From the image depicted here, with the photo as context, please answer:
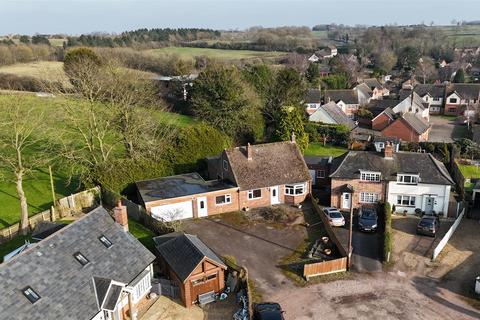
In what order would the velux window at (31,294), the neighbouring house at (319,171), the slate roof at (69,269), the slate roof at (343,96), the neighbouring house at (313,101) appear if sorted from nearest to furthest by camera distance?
the slate roof at (69,269) < the velux window at (31,294) < the neighbouring house at (319,171) < the neighbouring house at (313,101) < the slate roof at (343,96)

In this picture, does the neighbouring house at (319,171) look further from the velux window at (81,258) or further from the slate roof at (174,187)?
the velux window at (81,258)

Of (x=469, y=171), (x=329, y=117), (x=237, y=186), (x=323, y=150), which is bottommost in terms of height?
(x=469, y=171)

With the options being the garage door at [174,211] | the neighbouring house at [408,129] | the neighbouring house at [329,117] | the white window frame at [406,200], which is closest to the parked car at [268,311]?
the garage door at [174,211]

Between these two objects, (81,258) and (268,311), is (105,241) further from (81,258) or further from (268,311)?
(268,311)

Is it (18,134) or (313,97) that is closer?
(18,134)

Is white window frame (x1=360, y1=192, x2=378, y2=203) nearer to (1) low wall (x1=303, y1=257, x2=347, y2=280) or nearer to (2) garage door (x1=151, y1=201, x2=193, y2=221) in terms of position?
(1) low wall (x1=303, y1=257, x2=347, y2=280)

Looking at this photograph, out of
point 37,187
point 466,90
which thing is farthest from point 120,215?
point 466,90

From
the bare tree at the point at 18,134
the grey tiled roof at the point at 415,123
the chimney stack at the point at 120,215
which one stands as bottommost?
the grey tiled roof at the point at 415,123

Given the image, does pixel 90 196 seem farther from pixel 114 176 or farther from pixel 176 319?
pixel 176 319

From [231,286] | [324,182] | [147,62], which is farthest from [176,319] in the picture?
[147,62]
